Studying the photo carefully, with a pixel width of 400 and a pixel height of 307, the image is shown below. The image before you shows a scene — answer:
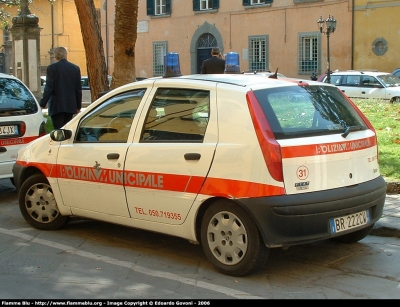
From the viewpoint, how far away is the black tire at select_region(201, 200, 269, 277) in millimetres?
5406

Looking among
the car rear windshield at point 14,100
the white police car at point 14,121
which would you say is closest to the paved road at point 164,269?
the white police car at point 14,121

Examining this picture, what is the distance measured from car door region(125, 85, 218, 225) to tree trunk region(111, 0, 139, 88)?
525cm

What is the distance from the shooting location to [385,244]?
6559mm

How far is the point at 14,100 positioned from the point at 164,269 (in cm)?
439

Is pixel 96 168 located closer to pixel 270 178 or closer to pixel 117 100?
pixel 117 100

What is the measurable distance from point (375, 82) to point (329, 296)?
65.4 feet

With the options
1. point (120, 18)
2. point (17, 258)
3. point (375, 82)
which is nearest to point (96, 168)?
point (17, 258)

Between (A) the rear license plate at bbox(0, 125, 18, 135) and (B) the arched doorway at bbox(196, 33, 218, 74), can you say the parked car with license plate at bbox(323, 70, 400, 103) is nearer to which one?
(B) the arched doorway at bbox(196, 33, 218, 74)

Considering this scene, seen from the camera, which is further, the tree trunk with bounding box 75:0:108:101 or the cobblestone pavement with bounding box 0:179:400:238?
the tree trunk with bounding box 75:0:108:101

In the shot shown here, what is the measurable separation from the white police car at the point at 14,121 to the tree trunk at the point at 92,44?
285 centimetres

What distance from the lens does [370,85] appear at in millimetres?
24016

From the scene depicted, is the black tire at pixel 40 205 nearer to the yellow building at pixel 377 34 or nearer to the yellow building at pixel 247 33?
the yellow building at pixel 377 34

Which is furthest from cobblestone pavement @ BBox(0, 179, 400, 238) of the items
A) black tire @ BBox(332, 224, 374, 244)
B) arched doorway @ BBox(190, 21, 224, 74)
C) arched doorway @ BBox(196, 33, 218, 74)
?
arched doorway @ BBox(196, 33, 218, 74)

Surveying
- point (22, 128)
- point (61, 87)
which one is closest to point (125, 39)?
point (61, 87)
